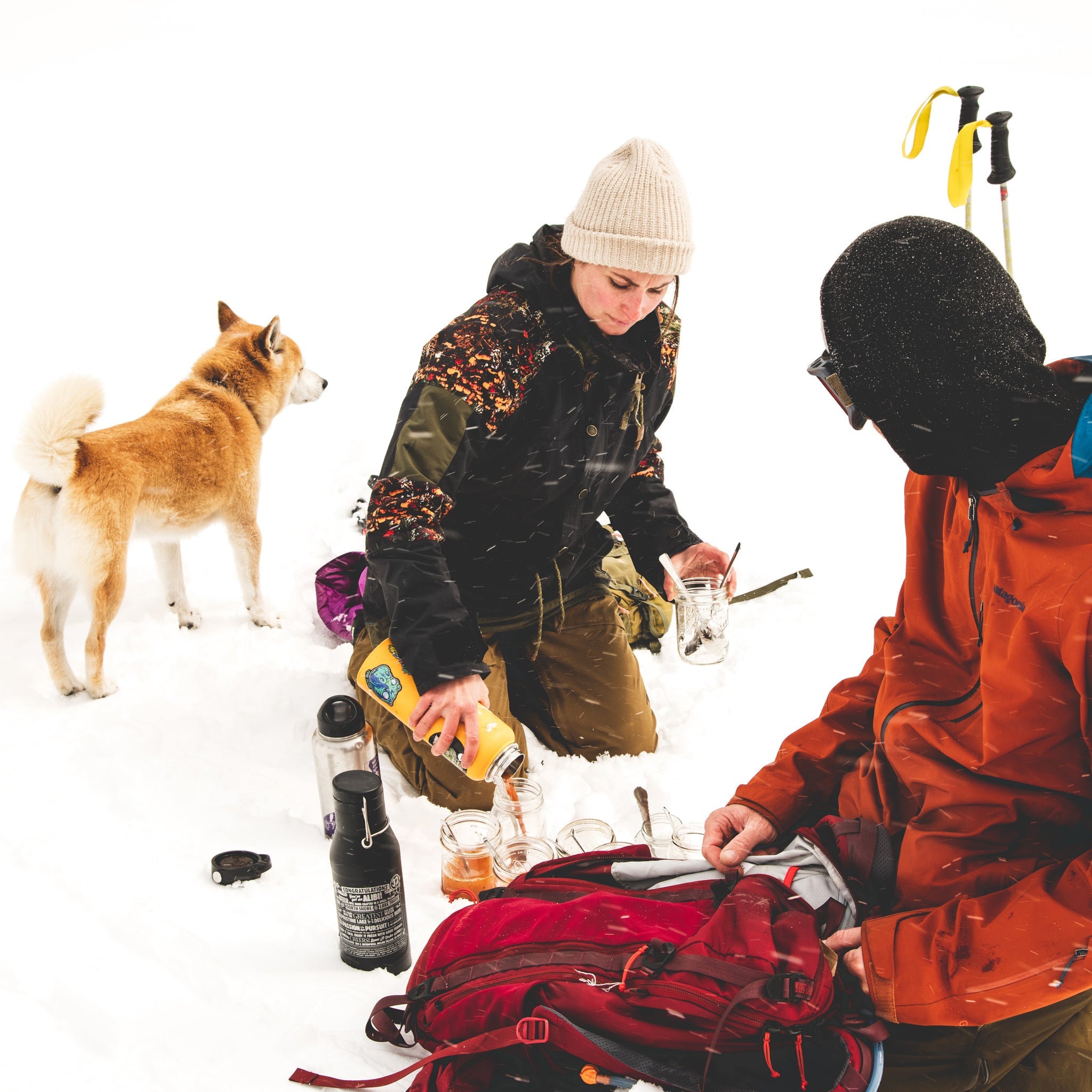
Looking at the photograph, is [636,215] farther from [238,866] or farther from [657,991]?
[238,866]

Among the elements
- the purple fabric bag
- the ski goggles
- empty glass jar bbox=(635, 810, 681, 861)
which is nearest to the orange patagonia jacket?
the ski goggles

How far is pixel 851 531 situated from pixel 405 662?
3.70 m

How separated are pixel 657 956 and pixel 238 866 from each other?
1311 millimetres

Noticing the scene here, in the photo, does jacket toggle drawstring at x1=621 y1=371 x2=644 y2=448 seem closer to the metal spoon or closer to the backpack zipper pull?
the metal spoon

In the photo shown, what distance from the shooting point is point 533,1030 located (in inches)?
57.7

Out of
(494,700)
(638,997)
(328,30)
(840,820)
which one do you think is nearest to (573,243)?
(494,700)

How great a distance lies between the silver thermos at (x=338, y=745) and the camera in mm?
2342

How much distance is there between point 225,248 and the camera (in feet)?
30.7

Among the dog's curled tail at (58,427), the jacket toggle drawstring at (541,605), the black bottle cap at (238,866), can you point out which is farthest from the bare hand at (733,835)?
the dog's curled tail at (58,427)

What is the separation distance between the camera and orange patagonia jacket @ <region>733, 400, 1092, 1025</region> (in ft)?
4.30

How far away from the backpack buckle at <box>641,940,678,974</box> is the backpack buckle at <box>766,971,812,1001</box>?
0.18 m

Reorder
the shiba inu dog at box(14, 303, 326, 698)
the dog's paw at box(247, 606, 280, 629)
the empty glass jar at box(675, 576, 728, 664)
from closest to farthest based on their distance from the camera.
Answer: the empty glass jar at box(675, 576, 728, 664)
the shiba inu dog at box(14, 303, 326, 698)
the dog's paw at box(247, 606, 280, 629)

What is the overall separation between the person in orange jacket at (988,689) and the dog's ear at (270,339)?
364 centimetres

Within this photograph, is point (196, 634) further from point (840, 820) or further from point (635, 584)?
point (840, 820)
